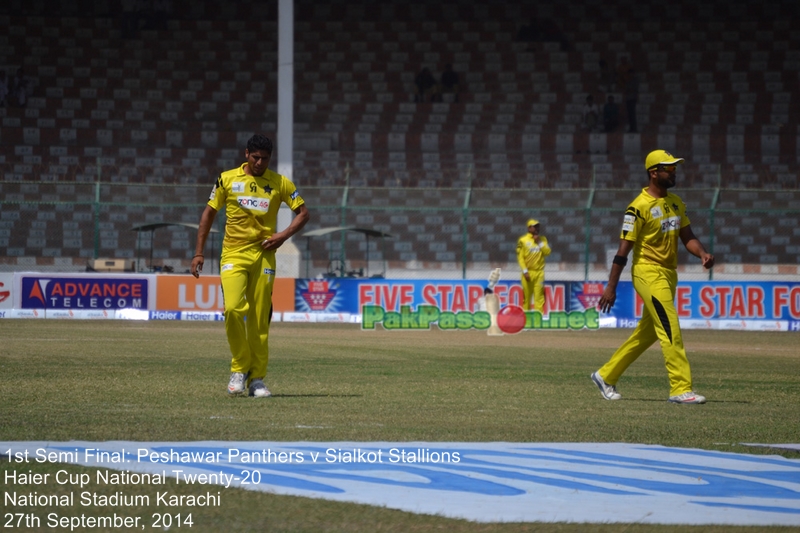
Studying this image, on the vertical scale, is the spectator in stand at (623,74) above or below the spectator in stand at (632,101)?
above

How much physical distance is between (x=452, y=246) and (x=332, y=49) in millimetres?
12165

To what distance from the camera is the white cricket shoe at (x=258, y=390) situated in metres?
9.61

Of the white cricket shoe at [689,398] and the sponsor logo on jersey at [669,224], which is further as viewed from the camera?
the sponsor logo on jersey at [669,224]

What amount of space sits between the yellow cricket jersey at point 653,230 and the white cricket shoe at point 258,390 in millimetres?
3378

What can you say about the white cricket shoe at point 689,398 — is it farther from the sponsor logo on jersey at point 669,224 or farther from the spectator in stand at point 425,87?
the spectator in stand at point 425,87

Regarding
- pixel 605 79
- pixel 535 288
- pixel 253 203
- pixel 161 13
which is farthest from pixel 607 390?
pixel 161 13

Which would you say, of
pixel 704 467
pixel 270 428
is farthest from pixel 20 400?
pixel 704 467

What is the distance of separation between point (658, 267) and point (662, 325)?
1.80ft

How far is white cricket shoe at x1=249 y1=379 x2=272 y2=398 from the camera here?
9609mm

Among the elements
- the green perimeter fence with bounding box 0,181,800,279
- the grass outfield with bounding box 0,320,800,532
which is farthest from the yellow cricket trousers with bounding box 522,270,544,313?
the grass outfield with bounding box 0,320,800,532

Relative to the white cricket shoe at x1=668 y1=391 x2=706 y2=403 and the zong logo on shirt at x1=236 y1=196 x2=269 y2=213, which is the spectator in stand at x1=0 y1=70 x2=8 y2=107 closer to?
the zong logo on shirt at x1=236 y1=196 x2=269 y2=213

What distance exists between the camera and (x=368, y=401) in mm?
9539

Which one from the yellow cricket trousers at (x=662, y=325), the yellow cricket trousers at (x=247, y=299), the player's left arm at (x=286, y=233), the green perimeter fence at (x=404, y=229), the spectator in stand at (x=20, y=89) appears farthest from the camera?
the spectator in stand at (x=20, y=89)

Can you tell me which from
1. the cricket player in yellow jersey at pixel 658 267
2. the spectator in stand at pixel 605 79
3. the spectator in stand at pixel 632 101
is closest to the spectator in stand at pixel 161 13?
the spectator in stand at pixel 605 79
